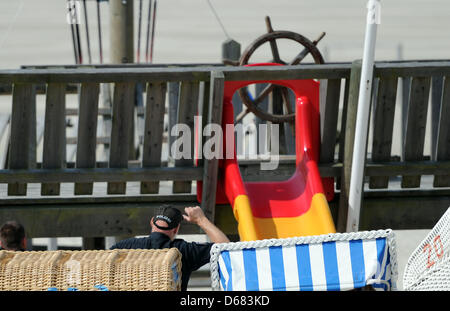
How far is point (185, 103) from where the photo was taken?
6406mm

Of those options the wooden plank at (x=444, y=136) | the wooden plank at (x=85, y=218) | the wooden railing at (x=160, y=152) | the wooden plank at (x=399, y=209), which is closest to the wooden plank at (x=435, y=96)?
the wooden plank at (x=444, y=136)

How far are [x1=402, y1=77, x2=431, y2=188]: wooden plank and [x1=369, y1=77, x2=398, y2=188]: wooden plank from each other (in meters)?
0.14

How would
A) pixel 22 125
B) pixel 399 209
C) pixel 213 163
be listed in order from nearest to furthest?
1. pixel 22 125
2. pixel 213 163
3. pixel 399 209

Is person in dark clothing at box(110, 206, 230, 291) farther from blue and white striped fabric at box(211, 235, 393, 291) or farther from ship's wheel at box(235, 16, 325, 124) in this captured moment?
ship's wheel at box(235, 16, 325, 124)

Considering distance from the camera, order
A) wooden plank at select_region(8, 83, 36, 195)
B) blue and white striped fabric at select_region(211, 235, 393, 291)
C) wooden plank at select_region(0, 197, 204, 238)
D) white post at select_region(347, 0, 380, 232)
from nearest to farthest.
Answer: blue and white striped fabric at select_region(211, 235, 393, 291) → white post at select_region(347, 0, 380, 232) → wooden plank at select_region(8, 83, 36, 195) → wooden plank at select_region(0, 197, 204, 238)

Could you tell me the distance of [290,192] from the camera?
22.2 feet

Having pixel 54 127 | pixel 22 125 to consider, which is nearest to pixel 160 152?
pixel 54 127

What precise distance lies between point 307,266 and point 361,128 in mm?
2446

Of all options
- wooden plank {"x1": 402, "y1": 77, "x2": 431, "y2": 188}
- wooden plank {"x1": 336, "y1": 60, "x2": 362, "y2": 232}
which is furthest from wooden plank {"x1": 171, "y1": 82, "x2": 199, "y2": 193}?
wooden plank {"x1": 402, "y1": 77, "x2": 431, "y2": 188}

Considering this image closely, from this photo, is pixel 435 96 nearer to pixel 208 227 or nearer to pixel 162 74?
pixel 162 74

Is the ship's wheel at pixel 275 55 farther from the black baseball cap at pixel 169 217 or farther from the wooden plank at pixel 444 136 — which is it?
the black baseball cap at pixel 169 217

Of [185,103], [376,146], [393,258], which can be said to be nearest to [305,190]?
[376,146]

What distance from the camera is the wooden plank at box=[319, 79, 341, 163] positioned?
21.4 feet
